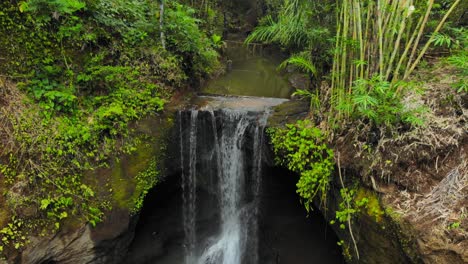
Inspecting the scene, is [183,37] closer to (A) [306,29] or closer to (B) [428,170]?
(A) [306,29]

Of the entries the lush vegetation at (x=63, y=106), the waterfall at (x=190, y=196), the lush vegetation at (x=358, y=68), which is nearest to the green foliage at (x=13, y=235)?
the lush vegetation at (x=63, y=106)

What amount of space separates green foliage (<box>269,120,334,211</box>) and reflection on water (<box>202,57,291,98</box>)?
134 inches

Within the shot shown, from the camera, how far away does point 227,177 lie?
204 inches

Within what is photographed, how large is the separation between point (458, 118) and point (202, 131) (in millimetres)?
3648

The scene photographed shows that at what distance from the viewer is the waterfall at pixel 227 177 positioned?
16.0 ft

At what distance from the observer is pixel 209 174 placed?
5.28 m

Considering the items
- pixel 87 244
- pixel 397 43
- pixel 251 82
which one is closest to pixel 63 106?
pixel 87 244

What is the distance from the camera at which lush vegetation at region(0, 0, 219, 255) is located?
3471 millimetres

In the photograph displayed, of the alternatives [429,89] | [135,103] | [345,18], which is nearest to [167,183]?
[135,103]

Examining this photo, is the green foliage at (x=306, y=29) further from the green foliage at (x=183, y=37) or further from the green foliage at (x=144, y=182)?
the green foliage at (x=144, y=182)

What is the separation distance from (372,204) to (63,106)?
4.25m

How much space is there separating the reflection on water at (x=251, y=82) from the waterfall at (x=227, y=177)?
2.18 metres

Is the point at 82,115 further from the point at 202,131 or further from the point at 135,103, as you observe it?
the point at 202,131

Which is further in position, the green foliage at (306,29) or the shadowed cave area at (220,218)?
the shadowed cave area at (220,218)
